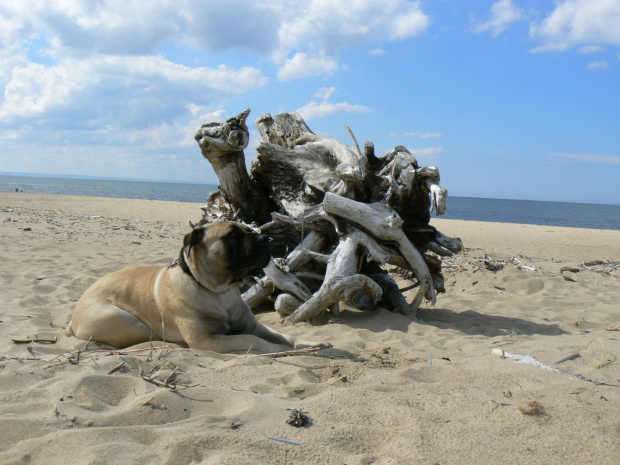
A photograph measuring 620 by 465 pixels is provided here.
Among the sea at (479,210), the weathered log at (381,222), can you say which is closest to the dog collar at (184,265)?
the weathered log at (381,222)

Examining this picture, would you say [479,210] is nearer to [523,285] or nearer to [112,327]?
[523,285]

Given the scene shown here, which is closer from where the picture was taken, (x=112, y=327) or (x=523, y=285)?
(x=112, y=327)

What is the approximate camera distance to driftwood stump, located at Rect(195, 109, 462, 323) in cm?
596

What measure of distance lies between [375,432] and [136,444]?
1344 mm

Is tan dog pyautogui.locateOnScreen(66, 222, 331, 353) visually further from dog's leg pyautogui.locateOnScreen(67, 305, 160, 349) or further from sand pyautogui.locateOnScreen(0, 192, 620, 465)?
sand pyautogui.locateOnScreen(0, 192, 620, 465)

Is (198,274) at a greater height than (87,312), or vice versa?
(198,274)

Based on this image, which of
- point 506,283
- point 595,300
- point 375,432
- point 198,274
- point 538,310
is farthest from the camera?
point 506,283

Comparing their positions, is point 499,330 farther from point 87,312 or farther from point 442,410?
point 87,312

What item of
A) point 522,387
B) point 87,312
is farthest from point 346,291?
point 87,312

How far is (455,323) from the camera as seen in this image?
6.03 m

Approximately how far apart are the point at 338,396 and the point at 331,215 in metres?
3.21

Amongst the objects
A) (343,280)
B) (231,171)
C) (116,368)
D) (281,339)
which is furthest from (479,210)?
(116,368)

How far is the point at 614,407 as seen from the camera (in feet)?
10.3

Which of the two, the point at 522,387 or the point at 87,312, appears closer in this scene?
the point at 522,387
